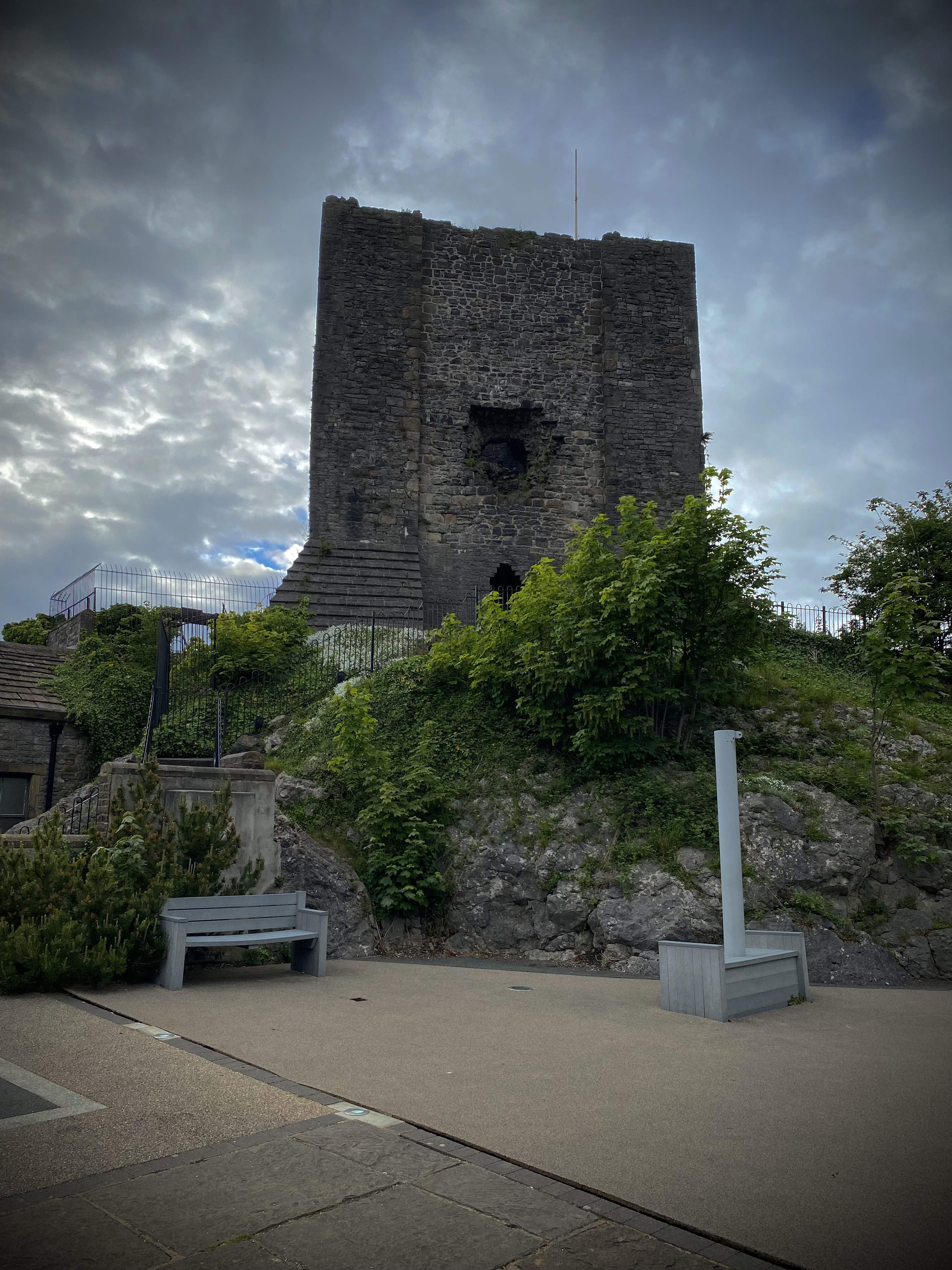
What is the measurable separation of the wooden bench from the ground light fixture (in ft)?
9.95

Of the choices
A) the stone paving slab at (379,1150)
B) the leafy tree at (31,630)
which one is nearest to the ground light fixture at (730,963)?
the stone paving slab at (379,1150)

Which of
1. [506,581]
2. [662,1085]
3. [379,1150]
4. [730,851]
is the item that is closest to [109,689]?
[506,581]

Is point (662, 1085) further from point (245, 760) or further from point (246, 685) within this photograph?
point (246, 685)

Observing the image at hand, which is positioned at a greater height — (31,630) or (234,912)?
(31,630)

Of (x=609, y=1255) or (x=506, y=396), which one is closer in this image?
(x=609, y=1255)

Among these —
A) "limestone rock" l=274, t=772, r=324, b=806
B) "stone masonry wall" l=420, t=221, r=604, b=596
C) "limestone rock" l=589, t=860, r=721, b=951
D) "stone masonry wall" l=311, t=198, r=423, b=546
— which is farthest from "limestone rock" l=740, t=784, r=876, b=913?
"stone masonry wall" l=311, t=198, r=423, b=546

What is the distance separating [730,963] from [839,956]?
3584mm

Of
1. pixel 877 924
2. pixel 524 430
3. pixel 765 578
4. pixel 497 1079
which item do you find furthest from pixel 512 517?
pixel 497 1079

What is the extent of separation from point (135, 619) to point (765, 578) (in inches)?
529

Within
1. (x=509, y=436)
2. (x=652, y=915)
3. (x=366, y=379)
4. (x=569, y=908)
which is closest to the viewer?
(x=652, y=915)

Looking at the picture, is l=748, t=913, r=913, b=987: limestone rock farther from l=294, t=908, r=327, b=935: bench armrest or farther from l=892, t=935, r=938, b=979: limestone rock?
l=294, t=908, r=327, b=935: bench armrest

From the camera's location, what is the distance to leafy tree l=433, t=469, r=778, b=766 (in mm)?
11258

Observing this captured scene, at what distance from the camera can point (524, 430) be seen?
74.3ft

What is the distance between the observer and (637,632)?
451 inches
